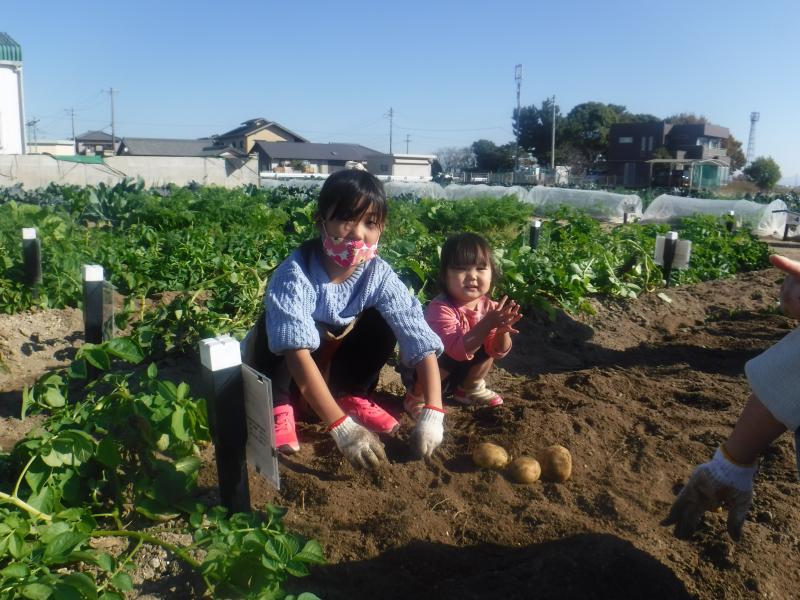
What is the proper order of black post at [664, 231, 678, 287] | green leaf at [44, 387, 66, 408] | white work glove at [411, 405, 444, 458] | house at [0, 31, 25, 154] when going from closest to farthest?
green leaf at [44, 387, 66, 408], white work glove at [411, 405, 444, 458], black post at [664, 231, 678, 287], house at [0, 31, 25, 154]

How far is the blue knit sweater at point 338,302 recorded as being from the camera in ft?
8.64

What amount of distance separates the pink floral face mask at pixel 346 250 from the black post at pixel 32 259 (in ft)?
9.53

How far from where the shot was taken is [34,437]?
2020mm

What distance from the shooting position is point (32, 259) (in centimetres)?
495

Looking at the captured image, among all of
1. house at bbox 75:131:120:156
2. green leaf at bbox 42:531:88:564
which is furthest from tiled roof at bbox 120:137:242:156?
green leaf at bbox 42:531:88:564

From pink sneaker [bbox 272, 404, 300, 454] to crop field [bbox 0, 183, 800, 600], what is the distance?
0.17 ft

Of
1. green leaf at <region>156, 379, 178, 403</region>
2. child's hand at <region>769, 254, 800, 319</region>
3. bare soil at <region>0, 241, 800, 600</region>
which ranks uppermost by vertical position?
child's hand at <region>769, 254, 800, 319</region>

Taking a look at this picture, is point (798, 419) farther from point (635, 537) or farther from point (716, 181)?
point (716, 181)

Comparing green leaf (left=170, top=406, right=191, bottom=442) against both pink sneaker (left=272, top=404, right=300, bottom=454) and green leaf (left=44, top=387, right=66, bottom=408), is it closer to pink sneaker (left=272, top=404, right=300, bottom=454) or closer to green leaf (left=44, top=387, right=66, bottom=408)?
green leaf (left=44, top=387, right=66, bottom=408)

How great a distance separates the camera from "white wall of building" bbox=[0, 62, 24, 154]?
2584 centimetres

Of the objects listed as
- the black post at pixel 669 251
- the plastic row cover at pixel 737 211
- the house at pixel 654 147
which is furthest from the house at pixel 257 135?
the black post at pixel 669 251

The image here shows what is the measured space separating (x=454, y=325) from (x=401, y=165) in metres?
60.7

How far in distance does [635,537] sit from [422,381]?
950 mm

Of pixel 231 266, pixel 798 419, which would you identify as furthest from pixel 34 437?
→ pixel 231 266
